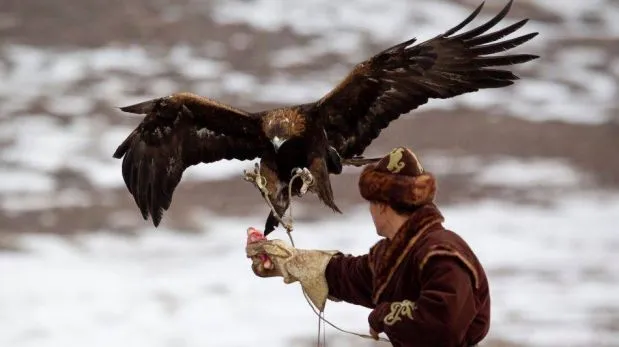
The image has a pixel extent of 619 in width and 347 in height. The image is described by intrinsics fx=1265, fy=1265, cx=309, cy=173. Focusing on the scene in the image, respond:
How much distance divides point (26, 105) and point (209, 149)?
5.82m

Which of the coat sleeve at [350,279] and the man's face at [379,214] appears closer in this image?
the man's face at [379,214]

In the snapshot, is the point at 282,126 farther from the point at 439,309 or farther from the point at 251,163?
the point at 251,163

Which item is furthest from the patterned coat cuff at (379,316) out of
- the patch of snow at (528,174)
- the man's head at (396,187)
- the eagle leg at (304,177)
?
the patch of snow at (528,174)

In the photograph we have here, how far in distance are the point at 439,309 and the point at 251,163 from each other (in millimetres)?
5011

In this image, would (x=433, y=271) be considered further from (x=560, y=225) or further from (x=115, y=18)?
(x=115, y=18)

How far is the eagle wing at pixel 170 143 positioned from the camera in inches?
105

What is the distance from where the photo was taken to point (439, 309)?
6.18 feet

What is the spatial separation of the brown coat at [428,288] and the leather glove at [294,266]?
0.14 metres

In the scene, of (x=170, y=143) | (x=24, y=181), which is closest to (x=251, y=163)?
(x=24, y=181)

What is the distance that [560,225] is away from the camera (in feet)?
21.7

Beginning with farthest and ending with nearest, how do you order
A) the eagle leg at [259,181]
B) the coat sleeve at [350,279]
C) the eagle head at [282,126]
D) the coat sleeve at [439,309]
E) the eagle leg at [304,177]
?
1. the eagle head at [282,126]
2. the eagle leg at [304,177]
3. the eagle leg at [259,181]
4. the coat sleeve at [350,279]
5. the coat sleeve at [439,309]

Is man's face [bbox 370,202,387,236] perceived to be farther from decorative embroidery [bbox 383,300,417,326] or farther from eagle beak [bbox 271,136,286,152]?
eagle beak [bbox 271,136,286,152]

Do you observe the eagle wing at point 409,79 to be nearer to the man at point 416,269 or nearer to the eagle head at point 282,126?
the eagle head at point 282,126

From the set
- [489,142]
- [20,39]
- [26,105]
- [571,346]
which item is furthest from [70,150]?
[571,346]
